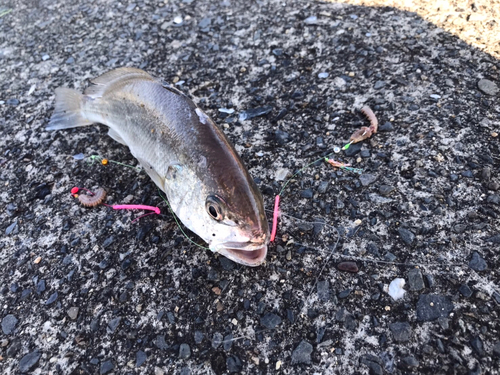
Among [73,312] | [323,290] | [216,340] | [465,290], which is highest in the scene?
[465,290]

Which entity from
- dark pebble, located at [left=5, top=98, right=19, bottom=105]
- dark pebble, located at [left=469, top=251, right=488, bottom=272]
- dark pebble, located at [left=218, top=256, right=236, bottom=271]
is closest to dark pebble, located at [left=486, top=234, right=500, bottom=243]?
dark pebble, located at [left=469, top=251, right=488, bottom=272]

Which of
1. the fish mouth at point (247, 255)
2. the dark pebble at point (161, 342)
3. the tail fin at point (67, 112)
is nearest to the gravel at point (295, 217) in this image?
the dark pebble at point (161, 342)

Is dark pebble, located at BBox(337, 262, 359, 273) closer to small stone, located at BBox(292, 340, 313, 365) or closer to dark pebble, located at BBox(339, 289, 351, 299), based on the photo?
dark pebble, located at BBox(339, 289, 351, 299)

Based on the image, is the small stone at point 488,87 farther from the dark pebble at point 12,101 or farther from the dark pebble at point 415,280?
the dark pebble at point 12,101

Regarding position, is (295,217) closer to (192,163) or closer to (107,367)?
(192,163)

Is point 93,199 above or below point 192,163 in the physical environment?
below

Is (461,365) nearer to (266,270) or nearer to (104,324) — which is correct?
(266,270)

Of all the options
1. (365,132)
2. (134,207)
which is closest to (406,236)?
(365,132)
